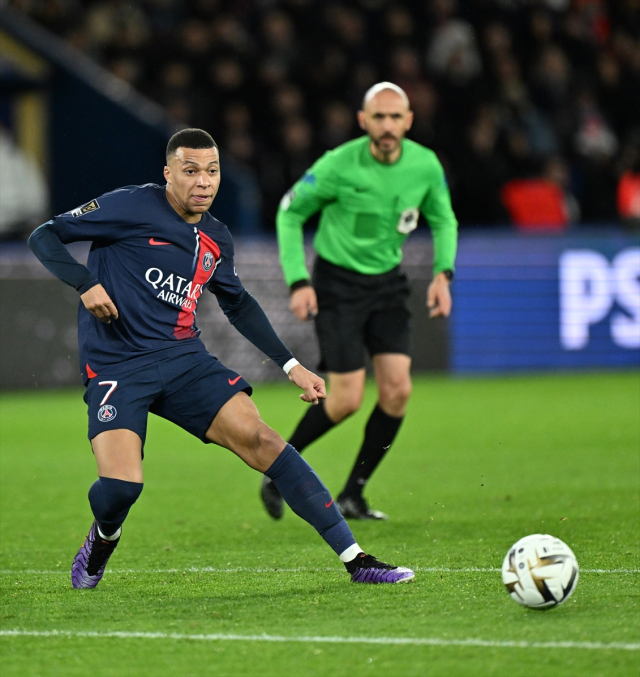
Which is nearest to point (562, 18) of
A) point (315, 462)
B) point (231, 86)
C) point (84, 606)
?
point (231, 86)

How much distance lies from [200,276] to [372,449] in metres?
2.05

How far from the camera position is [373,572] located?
4766 millimetres

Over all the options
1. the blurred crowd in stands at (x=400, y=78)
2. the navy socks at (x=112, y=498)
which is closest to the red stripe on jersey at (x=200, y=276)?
the navy socks at (x=112, y=498)

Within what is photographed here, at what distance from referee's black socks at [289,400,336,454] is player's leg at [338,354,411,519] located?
0.24 metres

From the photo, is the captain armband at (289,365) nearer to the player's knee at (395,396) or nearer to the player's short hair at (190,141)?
the player's short hair at (190,141)

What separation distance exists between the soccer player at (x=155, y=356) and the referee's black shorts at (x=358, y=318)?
1724 millimetres

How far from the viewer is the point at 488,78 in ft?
54.0

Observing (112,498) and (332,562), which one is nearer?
(112,498)

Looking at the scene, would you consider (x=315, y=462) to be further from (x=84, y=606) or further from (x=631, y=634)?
(x=631, y=634)

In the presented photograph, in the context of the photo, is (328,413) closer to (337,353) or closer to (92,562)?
(337,353)

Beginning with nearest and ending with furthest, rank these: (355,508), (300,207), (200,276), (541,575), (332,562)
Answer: (541,575), (200,276), (332,562), (355,508), (300,207)

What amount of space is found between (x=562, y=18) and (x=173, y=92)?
5.86 meters

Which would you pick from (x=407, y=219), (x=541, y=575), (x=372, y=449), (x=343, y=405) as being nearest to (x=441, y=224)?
(x=407, y=219)

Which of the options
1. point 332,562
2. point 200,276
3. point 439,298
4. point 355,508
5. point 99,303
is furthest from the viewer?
point 355,508
